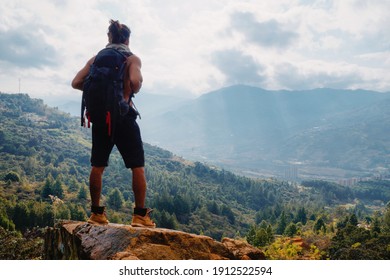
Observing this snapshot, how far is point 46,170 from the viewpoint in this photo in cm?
15000

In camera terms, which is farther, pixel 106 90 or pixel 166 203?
pixel 166 203

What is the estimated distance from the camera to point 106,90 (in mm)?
5832

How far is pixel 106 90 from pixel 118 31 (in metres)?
1.09

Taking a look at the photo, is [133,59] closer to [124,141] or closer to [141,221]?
[124,141]

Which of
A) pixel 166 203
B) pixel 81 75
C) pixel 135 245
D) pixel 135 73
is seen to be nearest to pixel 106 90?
pixel 135 73

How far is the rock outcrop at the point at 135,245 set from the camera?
563 cm

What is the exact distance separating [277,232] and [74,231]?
8743 cm

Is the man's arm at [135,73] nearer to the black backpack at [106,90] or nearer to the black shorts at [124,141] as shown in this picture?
the black backpack at [106,90]

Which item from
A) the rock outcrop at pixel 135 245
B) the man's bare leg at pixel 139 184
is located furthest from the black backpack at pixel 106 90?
the rock outcrop at pixel 135 245

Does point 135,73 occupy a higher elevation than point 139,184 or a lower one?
higher

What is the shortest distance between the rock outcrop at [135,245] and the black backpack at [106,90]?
5.20ft

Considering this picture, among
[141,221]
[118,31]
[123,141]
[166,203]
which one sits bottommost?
[166,203]

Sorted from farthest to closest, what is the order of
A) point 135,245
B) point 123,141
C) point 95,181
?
1. point 95,181
2. point 123,141
3. point 135,245

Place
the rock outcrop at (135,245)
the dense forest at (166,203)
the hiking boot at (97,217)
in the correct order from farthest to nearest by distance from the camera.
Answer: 1. the dense forest at (166,203)
2. the hiking boot at (97,217)
3. the rock outcrop at (135,245)
